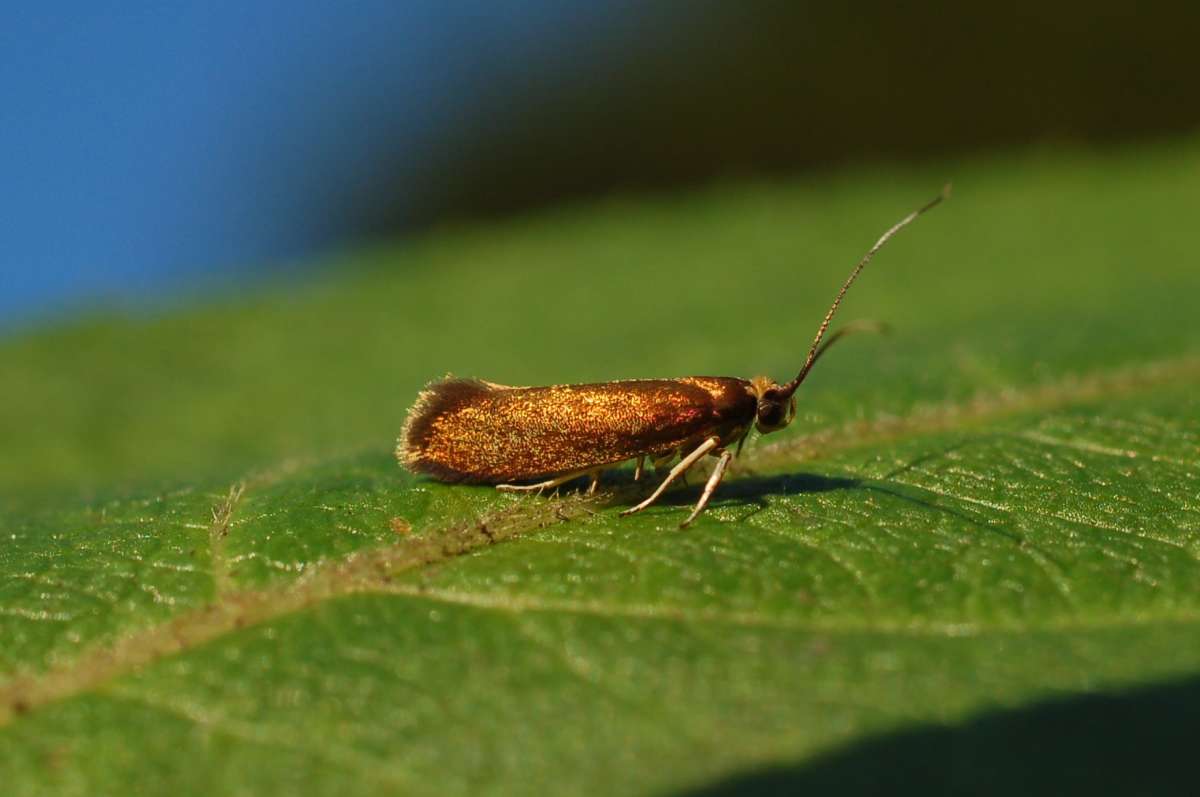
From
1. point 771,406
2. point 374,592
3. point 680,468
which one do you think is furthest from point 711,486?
point 374,592

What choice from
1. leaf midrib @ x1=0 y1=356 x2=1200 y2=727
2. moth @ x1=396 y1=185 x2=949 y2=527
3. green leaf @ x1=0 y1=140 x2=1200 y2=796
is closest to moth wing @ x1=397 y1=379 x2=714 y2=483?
moth @ x1=396 y1=185 x2=949 y2=527

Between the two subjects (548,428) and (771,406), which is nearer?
(548,428)

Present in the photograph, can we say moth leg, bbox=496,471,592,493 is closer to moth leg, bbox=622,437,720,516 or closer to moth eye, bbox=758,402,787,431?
moth leg, bbox=622,437,720,516

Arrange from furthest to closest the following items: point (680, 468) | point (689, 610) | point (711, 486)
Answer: point (680, 468) < point (711, 486) < point (689, 610)

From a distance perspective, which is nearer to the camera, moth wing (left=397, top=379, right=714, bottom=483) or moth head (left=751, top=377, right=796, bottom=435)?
moth wing (left=397, top=379, right=714, bottom=483)

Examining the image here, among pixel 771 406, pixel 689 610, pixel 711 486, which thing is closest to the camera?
pixel 689 610

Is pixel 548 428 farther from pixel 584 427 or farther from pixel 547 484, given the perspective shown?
pixel 547 484
